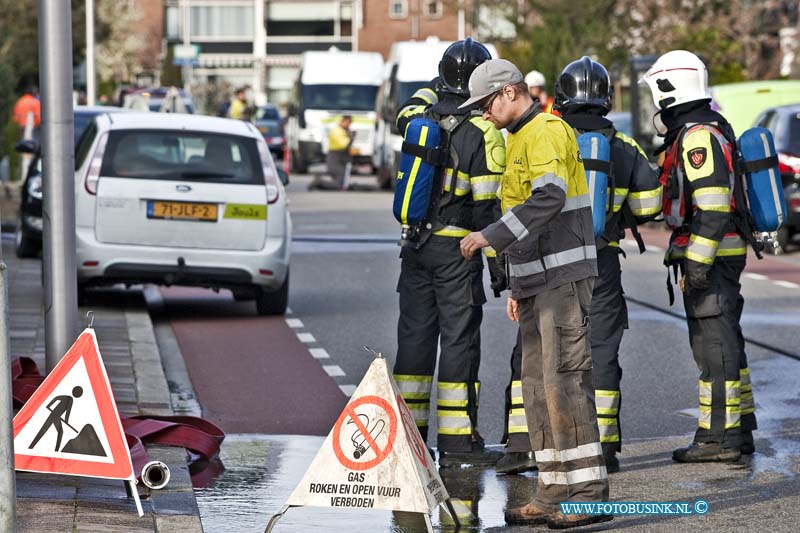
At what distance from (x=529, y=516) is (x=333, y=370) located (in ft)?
16.0

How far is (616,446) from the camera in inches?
332

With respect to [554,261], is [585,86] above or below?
above

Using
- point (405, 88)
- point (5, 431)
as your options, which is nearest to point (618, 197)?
point (5, 431)

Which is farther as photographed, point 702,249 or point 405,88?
point 405,88

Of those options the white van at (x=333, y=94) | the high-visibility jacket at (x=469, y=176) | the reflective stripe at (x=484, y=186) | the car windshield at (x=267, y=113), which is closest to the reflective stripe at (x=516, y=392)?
the high-visibility jacket at (x=469, y=176)

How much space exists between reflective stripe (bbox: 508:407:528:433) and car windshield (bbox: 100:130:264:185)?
6732 mm

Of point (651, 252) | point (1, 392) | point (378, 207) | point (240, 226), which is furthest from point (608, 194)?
point (378, 207)

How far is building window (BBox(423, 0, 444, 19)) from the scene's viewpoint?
10174 centimetres

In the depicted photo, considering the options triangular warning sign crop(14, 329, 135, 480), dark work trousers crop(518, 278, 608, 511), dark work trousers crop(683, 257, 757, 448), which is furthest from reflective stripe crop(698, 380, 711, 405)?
triangular warning sign crop(14, 329, 135, 480)

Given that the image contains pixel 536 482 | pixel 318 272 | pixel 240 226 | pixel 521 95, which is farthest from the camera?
pixel 318 272

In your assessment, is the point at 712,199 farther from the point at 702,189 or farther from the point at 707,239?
the point at 707,239

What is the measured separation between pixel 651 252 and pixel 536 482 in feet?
45.1

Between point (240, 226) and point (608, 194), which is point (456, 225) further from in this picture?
point (240, 226)

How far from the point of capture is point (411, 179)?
8.20 metres
